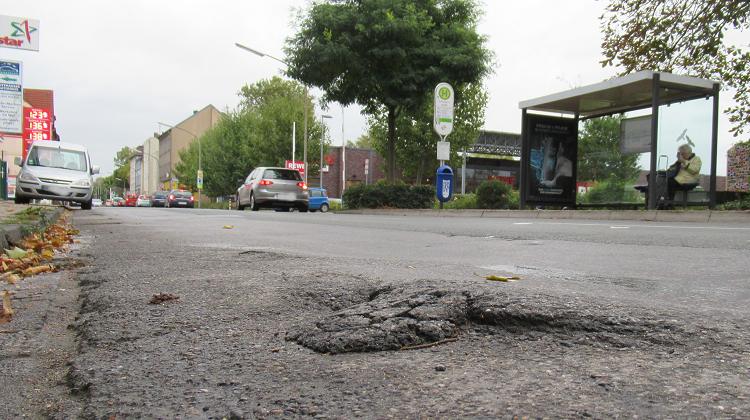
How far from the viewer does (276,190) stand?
19641 millimetres

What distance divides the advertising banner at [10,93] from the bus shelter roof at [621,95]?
505 inches

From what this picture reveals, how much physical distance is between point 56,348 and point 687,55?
1692 cm

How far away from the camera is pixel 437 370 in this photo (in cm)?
159

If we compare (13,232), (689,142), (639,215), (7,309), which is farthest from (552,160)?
(7,309)

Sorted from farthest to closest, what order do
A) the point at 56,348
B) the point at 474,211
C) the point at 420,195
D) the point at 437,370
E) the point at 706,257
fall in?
the point at 420,195 < the point at 474,211 < the point at 706,257 < the point at 56,348 < the point at 437,370

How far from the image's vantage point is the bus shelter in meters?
13.2

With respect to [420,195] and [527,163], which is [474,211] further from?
[420,195]

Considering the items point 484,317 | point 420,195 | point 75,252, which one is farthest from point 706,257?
point 420,195

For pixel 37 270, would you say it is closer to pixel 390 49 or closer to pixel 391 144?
pixel 390 49

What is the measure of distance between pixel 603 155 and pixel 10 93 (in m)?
15.0

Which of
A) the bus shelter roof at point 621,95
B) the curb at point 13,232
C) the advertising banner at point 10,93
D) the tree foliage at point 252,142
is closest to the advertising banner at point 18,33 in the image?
the advertising banner at point 10,93

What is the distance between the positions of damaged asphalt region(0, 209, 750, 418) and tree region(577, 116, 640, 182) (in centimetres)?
1282

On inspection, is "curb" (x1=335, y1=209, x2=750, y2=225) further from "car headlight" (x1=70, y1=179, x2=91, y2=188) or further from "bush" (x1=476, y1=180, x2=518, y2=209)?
"car headlight" (x1=70, y1=179, x2=91, y2=188)

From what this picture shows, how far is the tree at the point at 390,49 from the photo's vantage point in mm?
20500
